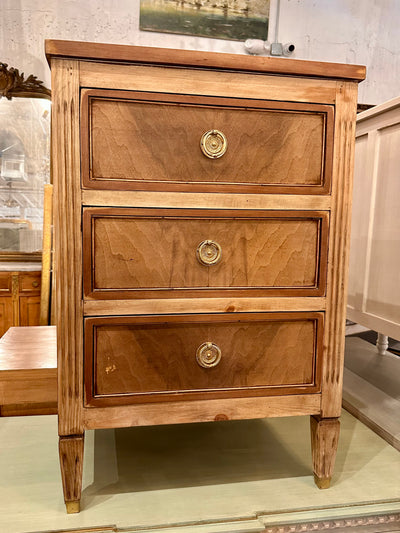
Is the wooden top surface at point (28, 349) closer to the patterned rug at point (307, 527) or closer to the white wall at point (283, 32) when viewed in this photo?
the patterned rug at point (307, 527)

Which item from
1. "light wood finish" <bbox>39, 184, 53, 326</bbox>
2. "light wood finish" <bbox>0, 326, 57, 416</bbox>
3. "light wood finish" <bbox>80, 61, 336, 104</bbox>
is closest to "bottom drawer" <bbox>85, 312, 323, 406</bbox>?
"light wood finish" <bbox>0, 326, 57, 416</bbox>

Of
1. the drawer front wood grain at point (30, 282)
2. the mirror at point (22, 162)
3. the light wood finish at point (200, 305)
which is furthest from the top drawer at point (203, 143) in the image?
the mirror at point (22, 162)

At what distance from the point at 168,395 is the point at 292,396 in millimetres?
275

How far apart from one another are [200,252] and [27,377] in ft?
2.02

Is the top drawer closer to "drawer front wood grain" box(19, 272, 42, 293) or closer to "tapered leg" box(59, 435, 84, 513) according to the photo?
"tapered leg" box(59, 435, 84, 513)

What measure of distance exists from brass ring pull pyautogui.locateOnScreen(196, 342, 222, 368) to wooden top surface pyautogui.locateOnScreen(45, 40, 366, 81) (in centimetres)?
56

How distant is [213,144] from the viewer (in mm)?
854

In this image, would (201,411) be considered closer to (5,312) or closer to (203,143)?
(203,143)

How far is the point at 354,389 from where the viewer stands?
151cm

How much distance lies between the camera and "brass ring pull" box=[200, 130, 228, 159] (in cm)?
85

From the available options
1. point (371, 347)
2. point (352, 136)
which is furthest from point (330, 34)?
point (352, 136)

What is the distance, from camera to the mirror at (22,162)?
2.35 m

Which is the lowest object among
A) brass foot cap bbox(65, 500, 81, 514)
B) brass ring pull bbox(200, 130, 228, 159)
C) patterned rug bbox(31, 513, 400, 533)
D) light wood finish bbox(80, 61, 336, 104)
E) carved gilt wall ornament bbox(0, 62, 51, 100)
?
patterned rug bbox(31, 513, 400, 533)

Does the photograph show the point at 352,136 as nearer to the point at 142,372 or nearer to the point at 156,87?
the point at 156,87
